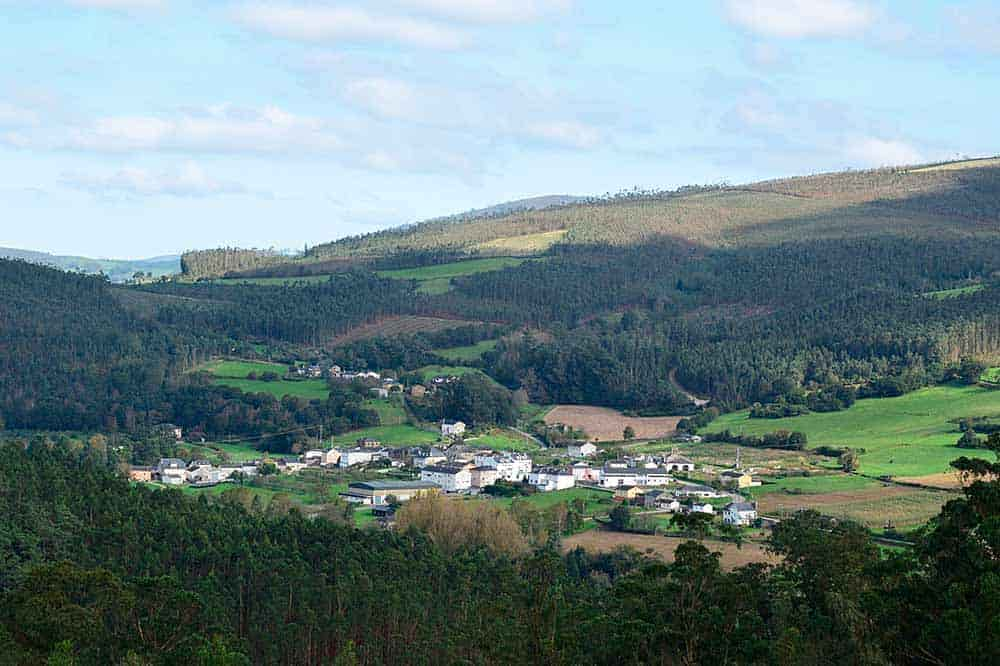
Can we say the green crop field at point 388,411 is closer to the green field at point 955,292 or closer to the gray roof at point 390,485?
the gray roof at point 390,485

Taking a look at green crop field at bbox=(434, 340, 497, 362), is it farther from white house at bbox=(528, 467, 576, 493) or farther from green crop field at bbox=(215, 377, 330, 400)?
white house at bbox=(528, 467, 576, 493)

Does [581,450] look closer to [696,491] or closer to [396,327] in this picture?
[696,491]

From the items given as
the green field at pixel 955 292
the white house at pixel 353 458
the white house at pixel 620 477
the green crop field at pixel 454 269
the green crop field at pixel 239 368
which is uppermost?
the green crop field at pixel 454 269

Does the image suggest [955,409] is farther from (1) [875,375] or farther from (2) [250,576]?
(2) [250,576]

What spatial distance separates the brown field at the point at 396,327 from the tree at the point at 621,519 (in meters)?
74.0

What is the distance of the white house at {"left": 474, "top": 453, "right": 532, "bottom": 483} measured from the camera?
9425 cm

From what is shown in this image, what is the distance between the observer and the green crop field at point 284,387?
122188mm

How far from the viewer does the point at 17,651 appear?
3866 cm

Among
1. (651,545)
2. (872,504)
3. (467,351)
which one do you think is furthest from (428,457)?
(467,351)

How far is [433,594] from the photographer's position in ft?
183

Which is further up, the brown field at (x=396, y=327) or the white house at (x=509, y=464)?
the brown field at (x=396, y=327)

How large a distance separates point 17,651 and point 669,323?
391ft

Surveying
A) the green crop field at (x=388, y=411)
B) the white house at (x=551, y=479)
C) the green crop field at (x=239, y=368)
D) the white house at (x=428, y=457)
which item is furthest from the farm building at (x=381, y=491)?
the green crop field at (x=239, y=368)

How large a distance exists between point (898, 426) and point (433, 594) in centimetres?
5689
